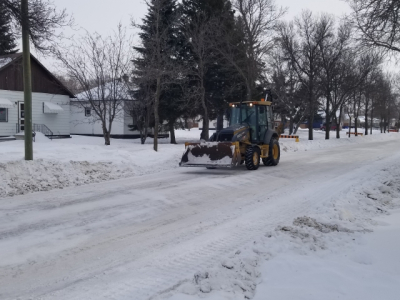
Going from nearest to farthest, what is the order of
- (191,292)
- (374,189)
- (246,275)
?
(191,292)
(246,275)
(374,189)

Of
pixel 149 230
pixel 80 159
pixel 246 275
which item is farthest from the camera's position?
pixel 80 159

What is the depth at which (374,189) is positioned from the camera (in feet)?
36.0

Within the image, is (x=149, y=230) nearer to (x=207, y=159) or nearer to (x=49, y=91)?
(x=207, y=159)

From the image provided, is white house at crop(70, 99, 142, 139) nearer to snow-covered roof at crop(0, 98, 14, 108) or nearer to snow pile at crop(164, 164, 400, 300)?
snow-covered roof at crop(0, 98, 14, 108)

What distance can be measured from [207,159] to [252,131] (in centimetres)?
297

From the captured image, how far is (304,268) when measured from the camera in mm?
5199

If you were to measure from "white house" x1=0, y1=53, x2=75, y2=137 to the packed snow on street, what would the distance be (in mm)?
17787

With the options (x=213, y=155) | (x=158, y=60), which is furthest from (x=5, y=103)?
(x=213, y=155)

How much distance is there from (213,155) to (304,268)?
9.81m

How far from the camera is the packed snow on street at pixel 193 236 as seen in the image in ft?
15.7

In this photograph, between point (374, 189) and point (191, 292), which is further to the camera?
point (374, 189)

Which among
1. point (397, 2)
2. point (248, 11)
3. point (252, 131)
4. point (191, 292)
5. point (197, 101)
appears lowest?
point (191, 292)

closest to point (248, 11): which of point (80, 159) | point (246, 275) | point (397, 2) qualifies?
point (397, 2)

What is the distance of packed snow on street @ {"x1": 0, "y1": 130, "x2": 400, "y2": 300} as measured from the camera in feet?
15.7
